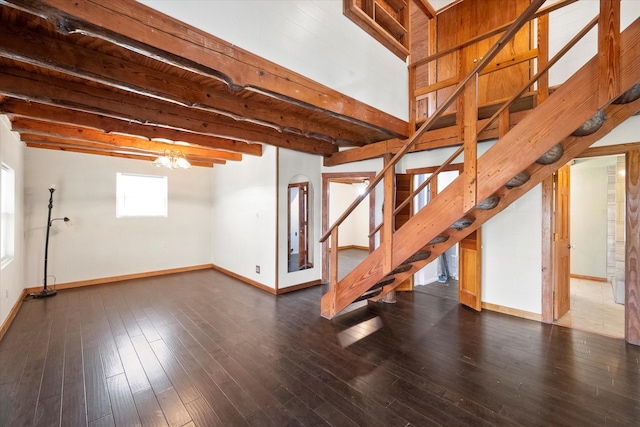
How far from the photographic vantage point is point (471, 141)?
7.33 ft

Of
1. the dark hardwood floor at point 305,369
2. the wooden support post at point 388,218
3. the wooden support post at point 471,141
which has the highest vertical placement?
the wooden support post at point 471,141

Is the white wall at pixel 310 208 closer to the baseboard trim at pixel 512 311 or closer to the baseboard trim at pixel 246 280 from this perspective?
the baseboard trim at pixel 246 280

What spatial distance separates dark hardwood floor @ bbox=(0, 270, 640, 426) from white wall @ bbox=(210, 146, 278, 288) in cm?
135

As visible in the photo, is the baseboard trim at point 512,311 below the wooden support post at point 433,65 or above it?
below

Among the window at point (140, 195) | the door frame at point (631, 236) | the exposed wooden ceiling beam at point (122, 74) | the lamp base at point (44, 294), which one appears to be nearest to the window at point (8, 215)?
the lamp base at point (44, 294)

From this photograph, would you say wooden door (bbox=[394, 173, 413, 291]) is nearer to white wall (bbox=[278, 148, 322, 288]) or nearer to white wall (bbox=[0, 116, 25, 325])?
white wall (bbox=[278, 148, 322, 288])

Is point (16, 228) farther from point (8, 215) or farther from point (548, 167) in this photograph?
point (548, 167)

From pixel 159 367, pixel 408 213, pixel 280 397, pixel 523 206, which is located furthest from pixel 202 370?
pixel 523 206

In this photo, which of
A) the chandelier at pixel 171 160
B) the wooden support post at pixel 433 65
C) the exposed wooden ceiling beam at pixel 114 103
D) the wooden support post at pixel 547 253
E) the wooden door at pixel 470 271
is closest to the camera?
the exposed wooden ceiling beam at pixel 114 103

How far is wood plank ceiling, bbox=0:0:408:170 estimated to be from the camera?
1.68m

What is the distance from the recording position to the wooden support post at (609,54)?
1.69 metres

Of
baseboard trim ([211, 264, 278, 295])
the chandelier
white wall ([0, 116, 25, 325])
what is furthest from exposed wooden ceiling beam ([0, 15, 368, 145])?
baseboard trim ([211, 264, 278, 295])

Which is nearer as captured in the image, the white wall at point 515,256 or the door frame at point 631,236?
the door frame at point 631,236

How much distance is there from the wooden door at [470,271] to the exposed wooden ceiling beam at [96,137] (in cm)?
453
